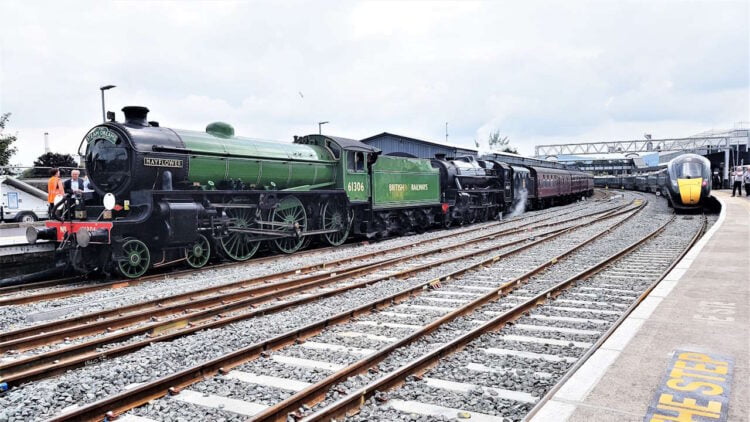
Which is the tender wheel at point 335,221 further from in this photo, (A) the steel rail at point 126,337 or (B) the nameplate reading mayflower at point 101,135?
(A) the steel rail at point 126,337

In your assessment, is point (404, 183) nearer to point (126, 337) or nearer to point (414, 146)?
point (126, 337)

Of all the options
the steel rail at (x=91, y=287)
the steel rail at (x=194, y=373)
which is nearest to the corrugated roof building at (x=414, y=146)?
the steel rail at (x=91, y=287)

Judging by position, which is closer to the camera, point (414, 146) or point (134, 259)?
point (134, 259)

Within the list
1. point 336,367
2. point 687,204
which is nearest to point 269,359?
point 336,367

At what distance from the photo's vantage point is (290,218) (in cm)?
1350

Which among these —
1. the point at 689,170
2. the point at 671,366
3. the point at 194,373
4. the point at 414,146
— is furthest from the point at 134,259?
the point at 414,146

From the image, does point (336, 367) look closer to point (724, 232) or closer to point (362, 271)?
point (362, 271)

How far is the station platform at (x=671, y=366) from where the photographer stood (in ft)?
11.8

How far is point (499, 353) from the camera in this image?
552 centimetres

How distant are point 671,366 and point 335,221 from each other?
11204 mm

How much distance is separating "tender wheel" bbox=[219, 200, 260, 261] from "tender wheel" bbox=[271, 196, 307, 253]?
2.27ft

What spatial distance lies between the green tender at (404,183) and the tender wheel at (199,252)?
6.07 meters

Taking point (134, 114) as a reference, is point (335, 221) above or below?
below

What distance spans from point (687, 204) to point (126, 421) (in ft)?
85.9
